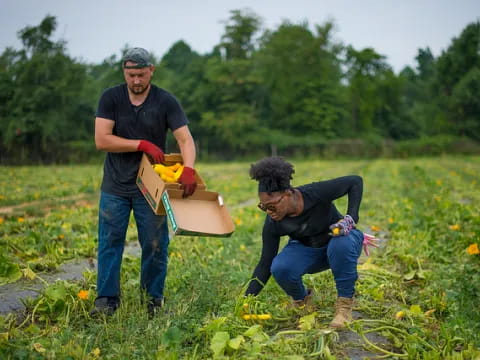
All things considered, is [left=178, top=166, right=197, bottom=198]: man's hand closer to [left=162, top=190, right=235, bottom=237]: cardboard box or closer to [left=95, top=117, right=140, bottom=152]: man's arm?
[left=162, top=190, right=235, bottom=237]: cardboard box

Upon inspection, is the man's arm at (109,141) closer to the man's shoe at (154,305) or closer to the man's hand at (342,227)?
the man's shoe at (154,305)

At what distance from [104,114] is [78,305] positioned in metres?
1.57

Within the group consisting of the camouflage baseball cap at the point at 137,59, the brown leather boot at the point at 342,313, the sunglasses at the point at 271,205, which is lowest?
the brown leather boot at the point at 342,313

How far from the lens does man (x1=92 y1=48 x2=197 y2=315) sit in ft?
13.2

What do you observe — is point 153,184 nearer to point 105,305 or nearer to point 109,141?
point 109,141

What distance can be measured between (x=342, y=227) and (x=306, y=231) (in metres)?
0.31

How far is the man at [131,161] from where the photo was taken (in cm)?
402

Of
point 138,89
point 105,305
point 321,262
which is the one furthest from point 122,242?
point 321,262

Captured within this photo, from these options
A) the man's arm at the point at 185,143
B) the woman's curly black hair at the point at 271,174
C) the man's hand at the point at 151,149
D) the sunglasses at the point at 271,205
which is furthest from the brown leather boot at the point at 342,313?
the man's hand at the point at 151,149

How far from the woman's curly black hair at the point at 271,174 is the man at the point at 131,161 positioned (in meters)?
0.70

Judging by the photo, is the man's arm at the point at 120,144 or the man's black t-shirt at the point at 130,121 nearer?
the man's arm at the point at 120,144

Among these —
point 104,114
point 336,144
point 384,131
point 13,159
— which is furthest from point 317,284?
point 384,131

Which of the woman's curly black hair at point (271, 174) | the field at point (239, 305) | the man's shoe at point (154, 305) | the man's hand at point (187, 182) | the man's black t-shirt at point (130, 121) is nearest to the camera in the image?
the field at point (239, 305)

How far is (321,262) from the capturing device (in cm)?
391
